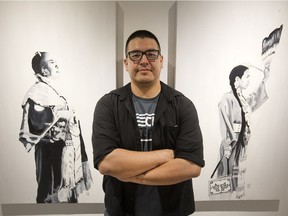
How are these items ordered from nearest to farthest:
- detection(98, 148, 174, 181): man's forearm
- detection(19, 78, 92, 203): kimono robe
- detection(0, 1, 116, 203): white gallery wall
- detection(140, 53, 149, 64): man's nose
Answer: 1. detection(98, 148, 174, 181): man's forearm
2. detection(140, 53, 149, 64): man's nose
3. detection(0, 1, 116, 203): white gallery wall
4. detection(19, 78, 92, 203): kimono robe

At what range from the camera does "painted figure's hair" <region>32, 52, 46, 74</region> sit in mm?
1646

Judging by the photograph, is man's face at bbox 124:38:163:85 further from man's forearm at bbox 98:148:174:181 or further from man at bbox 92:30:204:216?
man's forearm at bbox 98:148:174:181

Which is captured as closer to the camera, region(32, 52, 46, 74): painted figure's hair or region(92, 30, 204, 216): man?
region(92, 30, 204, 216): man

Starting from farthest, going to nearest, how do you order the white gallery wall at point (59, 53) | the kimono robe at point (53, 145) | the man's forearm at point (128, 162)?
the kimono robe at point (53, 145) → the white gallery wall at point (59, 53) → the man's forearm at point (128, 162)

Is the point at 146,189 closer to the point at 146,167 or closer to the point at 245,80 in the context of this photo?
the point at 146,167

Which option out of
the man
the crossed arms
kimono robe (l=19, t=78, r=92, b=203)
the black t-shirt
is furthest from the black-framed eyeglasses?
kimono robe (l=19, t=78, r=92, b=203)

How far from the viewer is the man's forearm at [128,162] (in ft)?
4.16

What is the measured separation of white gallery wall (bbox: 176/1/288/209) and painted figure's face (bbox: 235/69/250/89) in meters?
0.04

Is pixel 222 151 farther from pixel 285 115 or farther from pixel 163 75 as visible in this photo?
pixel 163 75

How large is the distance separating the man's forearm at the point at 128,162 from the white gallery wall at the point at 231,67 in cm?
63

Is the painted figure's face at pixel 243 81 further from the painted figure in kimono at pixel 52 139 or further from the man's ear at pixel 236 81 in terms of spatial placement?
the painted figure in kimono at pixel 52 139

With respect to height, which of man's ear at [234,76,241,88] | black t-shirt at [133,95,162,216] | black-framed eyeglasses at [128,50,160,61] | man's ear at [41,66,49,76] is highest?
black-framed eyeglasses at [128,50,160,61]

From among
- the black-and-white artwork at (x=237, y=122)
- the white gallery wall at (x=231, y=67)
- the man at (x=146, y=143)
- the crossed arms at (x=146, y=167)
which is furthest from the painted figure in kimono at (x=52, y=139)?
the black-and-white artwork at (x=237, y=122)

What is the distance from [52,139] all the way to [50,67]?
1.73ft
